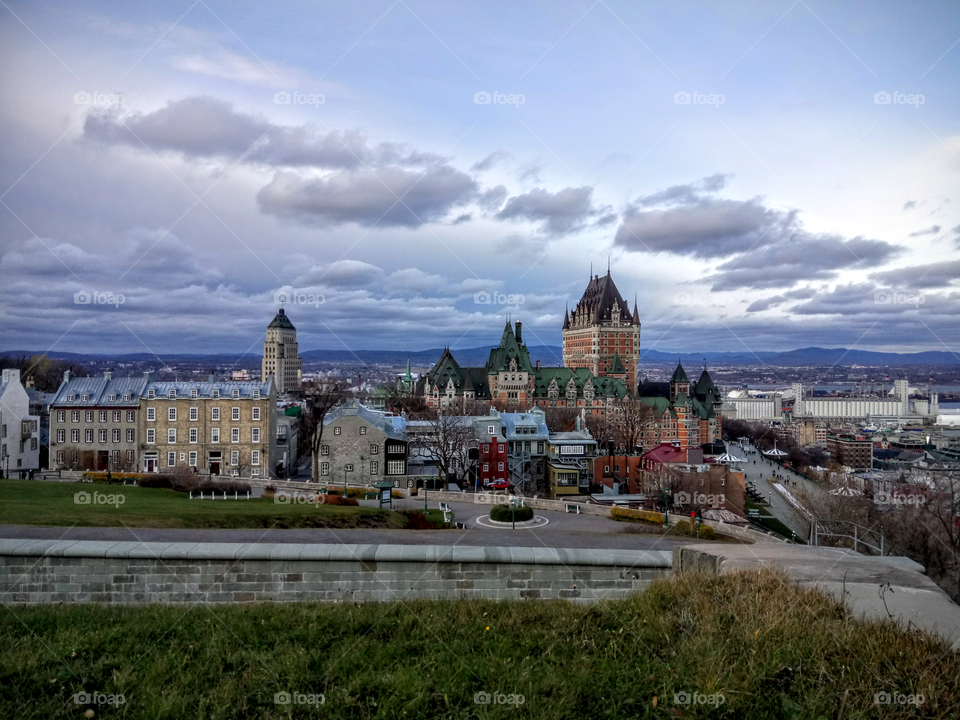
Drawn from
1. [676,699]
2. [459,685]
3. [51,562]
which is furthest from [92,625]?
[676,699]

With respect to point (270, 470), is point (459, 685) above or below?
above

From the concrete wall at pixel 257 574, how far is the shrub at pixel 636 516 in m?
15.9

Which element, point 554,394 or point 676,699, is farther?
point 554,394

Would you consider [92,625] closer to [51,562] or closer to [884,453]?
[51,562]

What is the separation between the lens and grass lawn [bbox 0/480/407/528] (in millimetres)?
14258

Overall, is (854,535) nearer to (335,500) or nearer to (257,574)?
(257,574)

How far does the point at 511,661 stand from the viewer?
5461mm

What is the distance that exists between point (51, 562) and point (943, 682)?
35.4 ft

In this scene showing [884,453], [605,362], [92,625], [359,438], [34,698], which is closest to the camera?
[34,698]

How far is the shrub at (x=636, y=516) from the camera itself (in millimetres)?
23453

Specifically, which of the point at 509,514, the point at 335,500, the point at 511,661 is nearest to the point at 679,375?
the point at 509,514

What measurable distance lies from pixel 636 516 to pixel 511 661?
1978cm

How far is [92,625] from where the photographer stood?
671 cm

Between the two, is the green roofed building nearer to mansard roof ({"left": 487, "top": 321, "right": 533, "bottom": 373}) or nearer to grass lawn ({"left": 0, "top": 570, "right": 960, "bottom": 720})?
mansard roof ({"left": 487, "top": 321, "right": 533, "bottom": 373})
